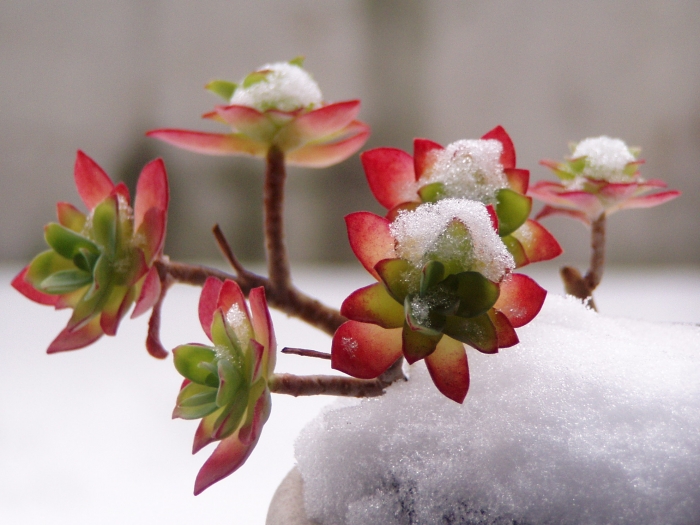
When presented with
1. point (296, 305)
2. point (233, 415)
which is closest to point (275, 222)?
point (296, 305)

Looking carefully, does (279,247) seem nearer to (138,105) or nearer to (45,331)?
(45,331)

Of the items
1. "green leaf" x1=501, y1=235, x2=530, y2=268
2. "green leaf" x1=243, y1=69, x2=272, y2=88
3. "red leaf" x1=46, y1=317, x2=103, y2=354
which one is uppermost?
"green leaf" x1=243, y1=69, x2=272, y2=88

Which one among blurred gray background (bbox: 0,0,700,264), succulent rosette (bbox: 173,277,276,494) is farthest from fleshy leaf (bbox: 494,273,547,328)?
blurred gray background (bbox: 0,0,700,264)

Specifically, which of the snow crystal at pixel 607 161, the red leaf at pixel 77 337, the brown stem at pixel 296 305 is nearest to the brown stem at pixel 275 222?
the brown stem at pixel 296 305

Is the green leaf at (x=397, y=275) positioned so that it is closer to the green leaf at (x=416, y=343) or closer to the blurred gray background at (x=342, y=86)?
the green leaf at (x=416, y=343)

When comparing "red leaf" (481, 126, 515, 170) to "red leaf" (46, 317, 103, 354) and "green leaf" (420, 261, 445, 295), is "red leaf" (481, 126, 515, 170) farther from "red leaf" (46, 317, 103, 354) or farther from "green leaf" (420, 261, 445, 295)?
"red leaf" (46, 317, 103, 354)
